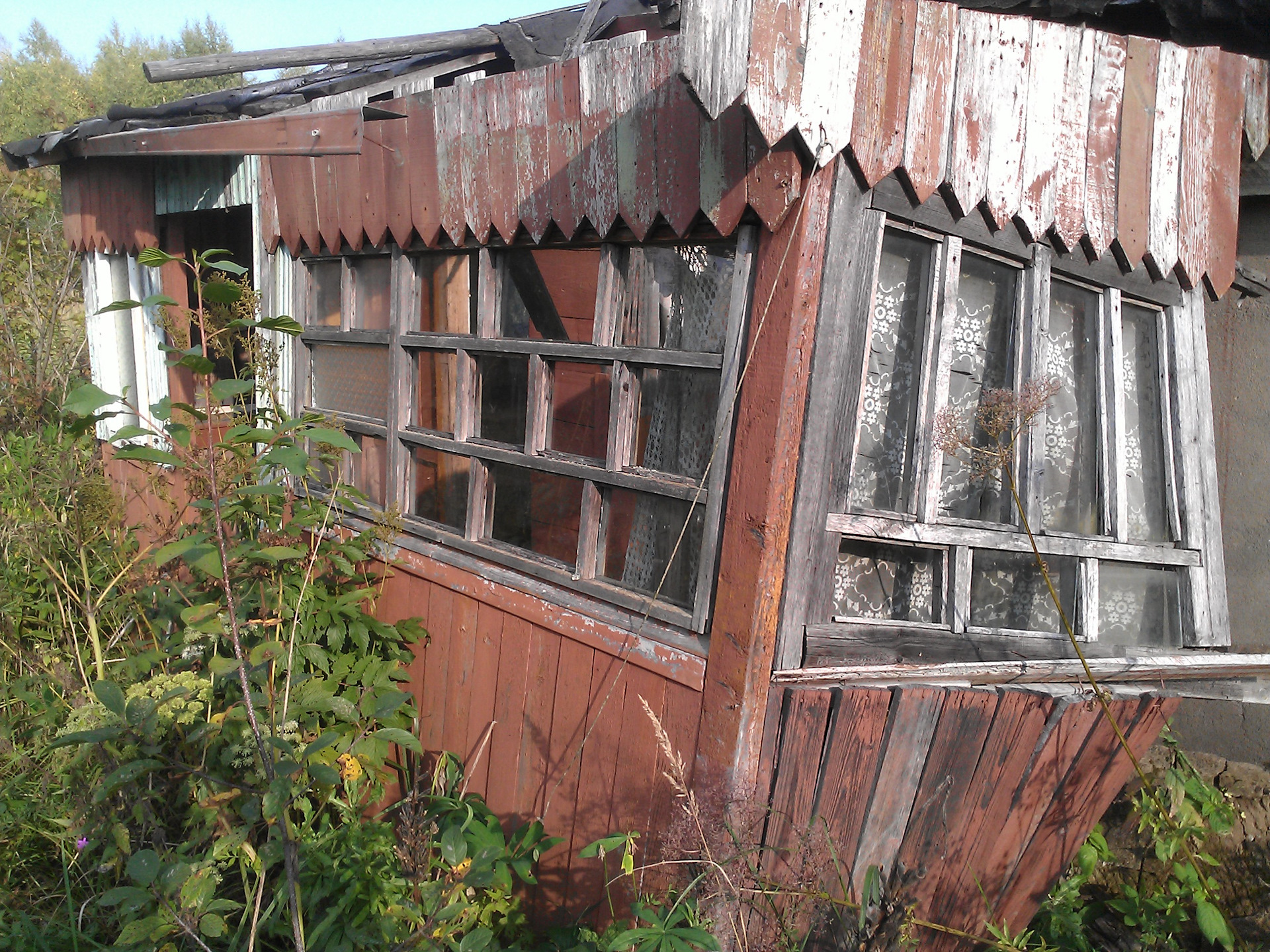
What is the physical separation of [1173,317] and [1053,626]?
107cm

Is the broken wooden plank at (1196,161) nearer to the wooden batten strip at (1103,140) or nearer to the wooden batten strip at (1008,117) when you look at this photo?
the wooden batten strip at (1103,140)

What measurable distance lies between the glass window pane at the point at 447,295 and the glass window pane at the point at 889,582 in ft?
5.66

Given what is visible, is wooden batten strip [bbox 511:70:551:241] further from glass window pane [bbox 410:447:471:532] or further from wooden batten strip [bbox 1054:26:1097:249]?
wooden batten strip [bbox 1054:26:1097:249]

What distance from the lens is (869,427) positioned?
2414mm

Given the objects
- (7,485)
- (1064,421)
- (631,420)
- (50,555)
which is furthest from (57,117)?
(1064,421)

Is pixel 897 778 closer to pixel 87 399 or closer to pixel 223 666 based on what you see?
pixel 223 666

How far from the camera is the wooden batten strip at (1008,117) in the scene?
2271 millimetres

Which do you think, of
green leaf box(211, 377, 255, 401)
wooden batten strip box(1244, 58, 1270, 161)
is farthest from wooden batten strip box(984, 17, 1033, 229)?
green leaf box(211, 377, 255, 401)

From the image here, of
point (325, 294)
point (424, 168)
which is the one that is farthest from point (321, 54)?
point (424, 168)

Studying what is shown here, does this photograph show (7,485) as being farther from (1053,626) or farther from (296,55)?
(1053,626)

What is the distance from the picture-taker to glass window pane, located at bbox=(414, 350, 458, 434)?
3.52m

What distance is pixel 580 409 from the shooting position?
3.00m

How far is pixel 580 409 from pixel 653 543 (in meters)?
0.60

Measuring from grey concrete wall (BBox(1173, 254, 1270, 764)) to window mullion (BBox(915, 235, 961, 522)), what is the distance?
1.25m
